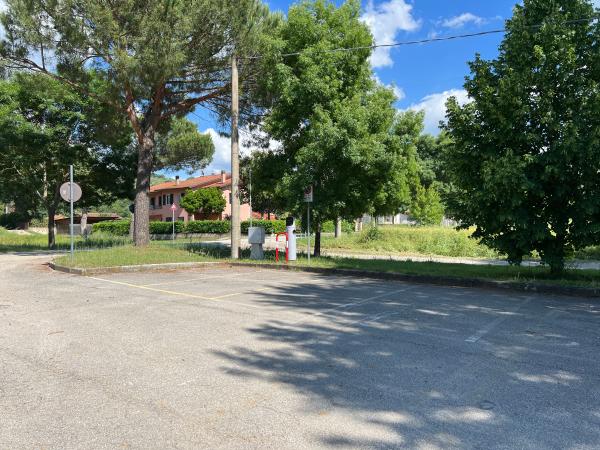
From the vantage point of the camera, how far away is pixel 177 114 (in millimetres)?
19953

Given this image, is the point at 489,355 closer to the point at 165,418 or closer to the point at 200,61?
the point at 165,418

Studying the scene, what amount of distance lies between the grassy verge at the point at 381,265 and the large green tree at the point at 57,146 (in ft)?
25.0

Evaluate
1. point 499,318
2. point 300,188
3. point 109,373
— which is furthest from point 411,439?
point 300,188

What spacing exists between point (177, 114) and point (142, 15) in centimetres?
580

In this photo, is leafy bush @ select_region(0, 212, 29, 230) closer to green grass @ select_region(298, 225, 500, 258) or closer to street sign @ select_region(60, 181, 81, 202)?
green grass @ select_region(298, 225, 500, 258)

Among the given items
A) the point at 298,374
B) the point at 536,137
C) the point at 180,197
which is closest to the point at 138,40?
the point at 536,137

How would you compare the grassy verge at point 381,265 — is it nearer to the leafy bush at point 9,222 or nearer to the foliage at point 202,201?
the foliage at point 202,201

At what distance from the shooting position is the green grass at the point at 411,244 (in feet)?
82.9

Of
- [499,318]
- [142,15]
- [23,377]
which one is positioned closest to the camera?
[23,377]

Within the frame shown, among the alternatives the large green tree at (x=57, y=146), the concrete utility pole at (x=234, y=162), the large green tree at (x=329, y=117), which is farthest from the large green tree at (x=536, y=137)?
the large green tree at (x=57, y=146)

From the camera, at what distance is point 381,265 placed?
44.7ft

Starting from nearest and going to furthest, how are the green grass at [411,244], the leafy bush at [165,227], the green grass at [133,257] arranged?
the green grass at [133,257]
the green grass at [411,244]
the leafy bush at [165,227]

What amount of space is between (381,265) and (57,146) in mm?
19471

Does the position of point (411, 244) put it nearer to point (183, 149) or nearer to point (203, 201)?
point (183, 149)
